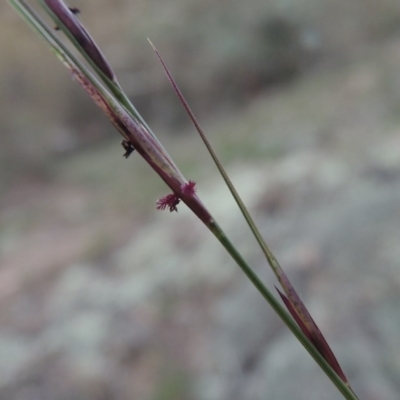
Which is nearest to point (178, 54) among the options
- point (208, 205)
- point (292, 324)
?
point (208, 205)

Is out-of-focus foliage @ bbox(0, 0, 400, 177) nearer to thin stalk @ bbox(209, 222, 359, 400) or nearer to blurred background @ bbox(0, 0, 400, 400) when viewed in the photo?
blurred background @ bbox(0, 0, 400, 400)

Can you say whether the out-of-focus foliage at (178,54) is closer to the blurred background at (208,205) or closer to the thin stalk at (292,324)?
the blurred background at (208,205)

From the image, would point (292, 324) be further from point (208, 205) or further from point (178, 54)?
point (178, 54)

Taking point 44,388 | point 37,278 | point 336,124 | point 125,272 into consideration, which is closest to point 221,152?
point 336,124

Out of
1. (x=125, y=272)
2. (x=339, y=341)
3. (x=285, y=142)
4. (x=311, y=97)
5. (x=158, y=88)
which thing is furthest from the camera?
(x=158, y=88)

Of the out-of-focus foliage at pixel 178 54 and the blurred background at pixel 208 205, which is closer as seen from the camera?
the blurred background at pixel 208 205

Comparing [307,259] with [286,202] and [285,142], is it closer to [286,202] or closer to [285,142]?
[286,202]

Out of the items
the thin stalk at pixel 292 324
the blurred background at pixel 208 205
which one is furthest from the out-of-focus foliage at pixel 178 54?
the thin stalk at pixel 292 324

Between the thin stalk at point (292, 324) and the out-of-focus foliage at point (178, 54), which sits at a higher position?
the out-of-focus foliage at point (178, 54)
